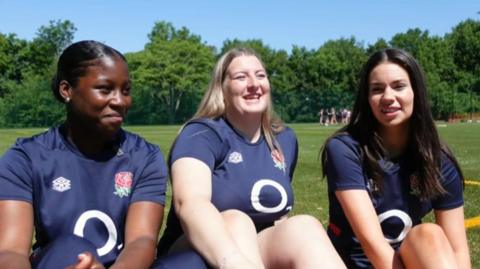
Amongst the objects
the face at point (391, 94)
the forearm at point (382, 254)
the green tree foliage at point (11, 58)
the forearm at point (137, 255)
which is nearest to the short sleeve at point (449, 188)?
the face at point (391, 94)

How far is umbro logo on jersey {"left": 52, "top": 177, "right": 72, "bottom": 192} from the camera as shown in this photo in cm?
292

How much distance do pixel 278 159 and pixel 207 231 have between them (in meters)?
0.86

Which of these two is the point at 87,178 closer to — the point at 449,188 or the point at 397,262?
the point at 397,262

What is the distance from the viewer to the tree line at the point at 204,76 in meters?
56.9

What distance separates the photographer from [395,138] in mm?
3574

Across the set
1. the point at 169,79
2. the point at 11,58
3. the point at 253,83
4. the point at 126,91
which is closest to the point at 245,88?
the point at 253,83

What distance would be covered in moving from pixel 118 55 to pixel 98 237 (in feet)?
2.69

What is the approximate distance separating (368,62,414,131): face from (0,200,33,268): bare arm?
5.86ft

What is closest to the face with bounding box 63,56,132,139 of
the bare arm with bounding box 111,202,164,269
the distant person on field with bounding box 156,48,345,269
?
the bare arm with bounding box 111,202,164,269

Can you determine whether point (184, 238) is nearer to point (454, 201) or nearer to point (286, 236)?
point (286, 236)

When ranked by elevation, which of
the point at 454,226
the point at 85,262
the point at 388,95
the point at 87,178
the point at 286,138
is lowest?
the point at 454,226

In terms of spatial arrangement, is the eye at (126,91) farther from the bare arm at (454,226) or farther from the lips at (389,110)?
the bare arm at (454,226)

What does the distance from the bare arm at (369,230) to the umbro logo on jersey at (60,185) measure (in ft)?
4.48

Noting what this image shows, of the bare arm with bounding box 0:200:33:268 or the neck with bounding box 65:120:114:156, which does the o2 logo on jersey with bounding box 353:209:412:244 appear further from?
the bare arm with bounding box 0:200:33:268
